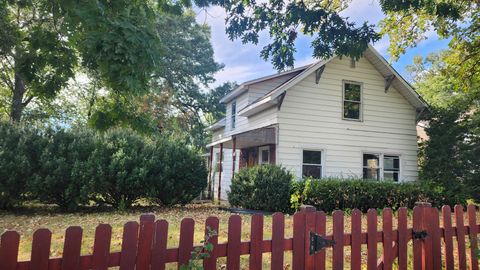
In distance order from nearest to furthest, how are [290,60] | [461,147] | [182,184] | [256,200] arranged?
[290,60] → [256,200] → [182,184] → [461,147]

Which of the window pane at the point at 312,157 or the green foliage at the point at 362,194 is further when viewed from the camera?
the window pane at the point at 312,157

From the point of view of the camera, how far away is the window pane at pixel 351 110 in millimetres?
14312

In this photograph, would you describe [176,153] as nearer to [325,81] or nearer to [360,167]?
[325,81]

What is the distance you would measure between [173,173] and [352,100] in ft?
26.6

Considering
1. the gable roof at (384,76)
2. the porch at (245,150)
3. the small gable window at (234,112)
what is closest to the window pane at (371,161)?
the gable roof at (384,76)

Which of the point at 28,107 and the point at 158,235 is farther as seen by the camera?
the point at 28,107

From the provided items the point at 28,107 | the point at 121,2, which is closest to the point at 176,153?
the point at 121,2

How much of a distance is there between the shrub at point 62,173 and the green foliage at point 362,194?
7311 millimetres

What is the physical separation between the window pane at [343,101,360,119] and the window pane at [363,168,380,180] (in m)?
2.33

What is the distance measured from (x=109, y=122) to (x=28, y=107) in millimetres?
25290

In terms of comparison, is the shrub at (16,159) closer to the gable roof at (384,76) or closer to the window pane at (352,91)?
the gable roof at (384,76)

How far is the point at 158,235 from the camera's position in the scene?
101 inches

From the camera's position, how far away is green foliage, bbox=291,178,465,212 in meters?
11.5

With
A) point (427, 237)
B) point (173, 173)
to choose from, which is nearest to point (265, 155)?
point (173, 173)
